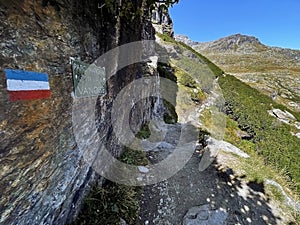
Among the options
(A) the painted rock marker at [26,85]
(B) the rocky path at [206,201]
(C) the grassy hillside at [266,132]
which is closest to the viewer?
(A) the painted rock marker at [26,85]

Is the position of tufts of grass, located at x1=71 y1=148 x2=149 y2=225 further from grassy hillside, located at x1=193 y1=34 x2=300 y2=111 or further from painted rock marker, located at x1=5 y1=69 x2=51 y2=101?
grassy hillside, located at x1=193 y1=34 x2=300 y2=111

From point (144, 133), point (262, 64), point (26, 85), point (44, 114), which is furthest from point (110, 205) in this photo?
point (262, 64)

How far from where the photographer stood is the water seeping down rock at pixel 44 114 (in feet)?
5.15

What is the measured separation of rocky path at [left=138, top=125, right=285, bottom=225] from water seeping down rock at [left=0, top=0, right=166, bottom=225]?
1867 mm

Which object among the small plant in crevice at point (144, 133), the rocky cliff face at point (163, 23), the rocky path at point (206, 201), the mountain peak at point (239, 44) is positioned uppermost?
the mountain peak at point (239, 44)

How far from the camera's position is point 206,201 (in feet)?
14.6

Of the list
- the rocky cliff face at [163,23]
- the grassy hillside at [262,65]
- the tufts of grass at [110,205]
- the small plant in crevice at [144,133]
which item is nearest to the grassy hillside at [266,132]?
the small plant in crevice at [144,133]

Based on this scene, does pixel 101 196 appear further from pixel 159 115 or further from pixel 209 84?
pixel 209 84

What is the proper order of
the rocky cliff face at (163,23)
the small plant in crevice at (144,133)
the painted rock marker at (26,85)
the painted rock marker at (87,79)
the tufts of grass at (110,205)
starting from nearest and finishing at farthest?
the painted rock marker at (26,85)
the painted rock marker at (87,79)
the tufts of grass at (110,205)
the small plant in crevice at (144,133)
the rocky cliff face at (163,23)

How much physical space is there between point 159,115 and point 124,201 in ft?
24.7

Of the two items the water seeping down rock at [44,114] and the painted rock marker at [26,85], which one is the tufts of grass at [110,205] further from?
the painted rock marker at [26,85]

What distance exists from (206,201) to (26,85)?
14.5 ft

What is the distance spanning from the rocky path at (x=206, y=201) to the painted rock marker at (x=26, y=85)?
10.4 ft

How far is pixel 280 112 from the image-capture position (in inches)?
595
